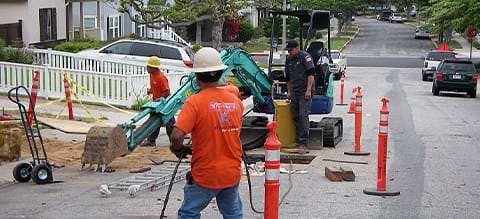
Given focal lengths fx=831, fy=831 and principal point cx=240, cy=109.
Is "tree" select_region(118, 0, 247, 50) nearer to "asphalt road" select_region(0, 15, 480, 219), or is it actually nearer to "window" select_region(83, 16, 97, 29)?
"window" select_region(83, 16, 97, 29)

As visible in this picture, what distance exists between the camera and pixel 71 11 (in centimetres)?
3922

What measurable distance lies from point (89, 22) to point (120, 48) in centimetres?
1541

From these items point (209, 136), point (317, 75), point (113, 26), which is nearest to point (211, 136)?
point (209, 136)

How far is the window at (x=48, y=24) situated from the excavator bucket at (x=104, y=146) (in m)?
23.7

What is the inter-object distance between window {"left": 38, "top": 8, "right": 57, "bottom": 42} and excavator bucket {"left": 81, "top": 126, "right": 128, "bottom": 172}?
23.7 metres

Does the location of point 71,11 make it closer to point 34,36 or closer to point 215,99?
point 34,36

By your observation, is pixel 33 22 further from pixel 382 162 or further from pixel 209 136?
pixel 209 136

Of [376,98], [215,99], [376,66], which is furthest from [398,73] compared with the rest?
[215,99]

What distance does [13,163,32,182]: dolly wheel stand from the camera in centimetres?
1159

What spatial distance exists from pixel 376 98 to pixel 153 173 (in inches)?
732

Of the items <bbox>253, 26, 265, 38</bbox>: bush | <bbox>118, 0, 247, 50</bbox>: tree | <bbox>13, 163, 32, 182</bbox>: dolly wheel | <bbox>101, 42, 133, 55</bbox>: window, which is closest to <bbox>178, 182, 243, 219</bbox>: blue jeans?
<bbox>13, 163, 32, 182</bbox>: dolly wheel

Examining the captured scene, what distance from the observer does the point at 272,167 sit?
23.9 feet

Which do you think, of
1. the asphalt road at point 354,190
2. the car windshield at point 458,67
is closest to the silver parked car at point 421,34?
the car windshield at point 458,67

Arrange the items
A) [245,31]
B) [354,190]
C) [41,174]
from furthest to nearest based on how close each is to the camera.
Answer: [245,31] → [41,174] → [354,190]
